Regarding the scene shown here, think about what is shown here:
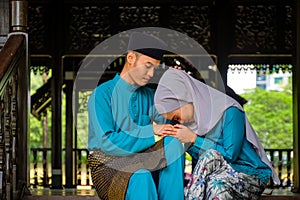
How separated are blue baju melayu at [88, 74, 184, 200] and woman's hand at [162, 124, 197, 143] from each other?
0.03 m

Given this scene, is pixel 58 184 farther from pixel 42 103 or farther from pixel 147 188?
pixel 147 188

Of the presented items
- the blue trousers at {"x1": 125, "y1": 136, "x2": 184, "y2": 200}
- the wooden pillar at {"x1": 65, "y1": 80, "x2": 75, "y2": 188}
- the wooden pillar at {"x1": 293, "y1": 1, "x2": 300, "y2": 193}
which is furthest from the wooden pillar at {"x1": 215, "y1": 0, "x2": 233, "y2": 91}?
the blue trousers at {"x1": 125, "y1": 136, "x2": 184, "y2": 200}

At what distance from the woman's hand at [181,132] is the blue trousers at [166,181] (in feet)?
0.07

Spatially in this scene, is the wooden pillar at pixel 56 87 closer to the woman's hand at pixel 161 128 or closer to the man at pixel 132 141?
the man at pixel 132 141

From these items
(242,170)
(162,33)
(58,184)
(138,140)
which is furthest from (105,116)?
(58,184)

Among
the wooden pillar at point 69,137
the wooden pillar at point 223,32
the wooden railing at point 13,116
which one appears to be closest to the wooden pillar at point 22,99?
the wooden railing at point 13,116

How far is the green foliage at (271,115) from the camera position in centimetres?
1741

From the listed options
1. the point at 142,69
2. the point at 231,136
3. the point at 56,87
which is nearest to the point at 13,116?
the point at 142,69

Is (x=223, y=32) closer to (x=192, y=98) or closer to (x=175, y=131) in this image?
(x=192, y=98)

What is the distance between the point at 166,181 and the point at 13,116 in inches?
53.5

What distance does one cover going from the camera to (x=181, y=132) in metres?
2.95

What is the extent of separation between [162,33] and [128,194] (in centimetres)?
464

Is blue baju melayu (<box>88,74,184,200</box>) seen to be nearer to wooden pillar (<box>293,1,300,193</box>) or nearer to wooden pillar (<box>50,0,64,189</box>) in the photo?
wooden pillar (<box>293,1,300,193</box>)

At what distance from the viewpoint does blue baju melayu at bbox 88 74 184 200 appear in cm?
291
